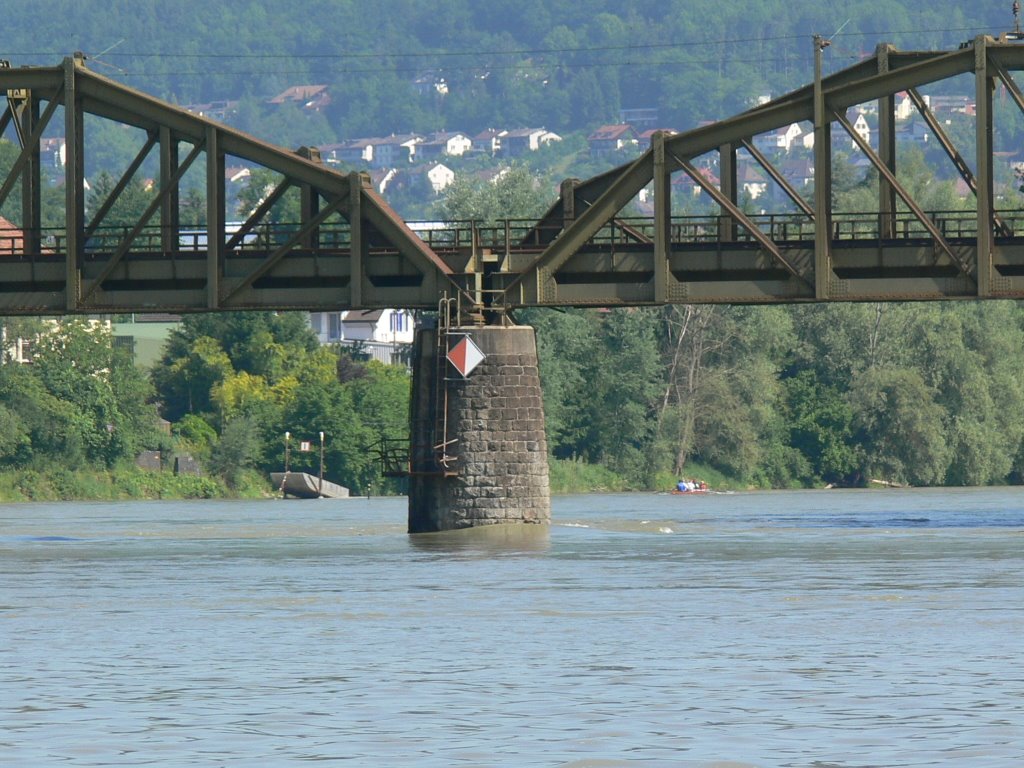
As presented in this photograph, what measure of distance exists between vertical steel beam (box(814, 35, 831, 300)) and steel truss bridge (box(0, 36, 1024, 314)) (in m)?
0.06

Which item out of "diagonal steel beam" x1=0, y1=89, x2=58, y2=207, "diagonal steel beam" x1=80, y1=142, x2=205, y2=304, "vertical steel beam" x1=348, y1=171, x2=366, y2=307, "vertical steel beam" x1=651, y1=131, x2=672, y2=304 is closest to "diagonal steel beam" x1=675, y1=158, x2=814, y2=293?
"vertical steel beam" x1=651, y1=131, x2=672, y2=304

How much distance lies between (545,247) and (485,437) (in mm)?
5876

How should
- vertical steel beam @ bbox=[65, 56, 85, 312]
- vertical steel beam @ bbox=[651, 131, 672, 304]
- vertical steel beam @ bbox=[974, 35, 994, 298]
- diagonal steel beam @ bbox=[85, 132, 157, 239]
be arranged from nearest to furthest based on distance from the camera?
1. vertical steel beam @ bbox=[974, 35, 994, 298]
2. vertical steel beam @ bbox=[651, 131, 672, 304]
3. diagonal steel beam @ bbox=[85, 132, 157, 239]
4. vertical steel beam @ bbox=[65, 56, 85, 312]

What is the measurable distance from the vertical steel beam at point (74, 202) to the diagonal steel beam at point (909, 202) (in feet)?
62.6

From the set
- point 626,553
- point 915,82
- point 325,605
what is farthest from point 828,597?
point 915,82

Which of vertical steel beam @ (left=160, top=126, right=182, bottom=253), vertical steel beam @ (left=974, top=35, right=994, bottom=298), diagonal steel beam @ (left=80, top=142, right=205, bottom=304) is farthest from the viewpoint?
vertical steel beam @ (left=160, top=126, right=182, bottom=253)

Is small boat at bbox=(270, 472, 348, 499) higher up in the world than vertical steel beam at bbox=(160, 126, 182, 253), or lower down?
lower down

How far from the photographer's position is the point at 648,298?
63500 mm

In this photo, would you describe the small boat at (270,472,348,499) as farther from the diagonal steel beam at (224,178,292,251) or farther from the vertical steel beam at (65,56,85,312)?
the diagonal steel beam at (224,178,292,251)

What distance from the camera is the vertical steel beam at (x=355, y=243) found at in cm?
6247

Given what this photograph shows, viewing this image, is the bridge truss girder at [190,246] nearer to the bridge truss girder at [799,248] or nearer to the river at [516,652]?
the bridge truss girder at [799,248]

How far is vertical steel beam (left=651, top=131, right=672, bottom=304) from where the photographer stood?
61.9m

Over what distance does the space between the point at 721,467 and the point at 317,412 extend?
72.6ft

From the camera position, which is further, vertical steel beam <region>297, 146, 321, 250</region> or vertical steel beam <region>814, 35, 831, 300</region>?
vertical steel beam <region>297, 146, 321, 250</region>
